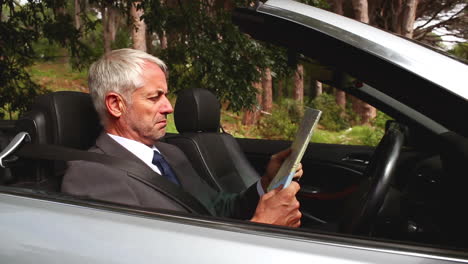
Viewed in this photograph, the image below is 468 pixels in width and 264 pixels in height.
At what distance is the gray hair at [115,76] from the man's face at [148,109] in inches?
1.1

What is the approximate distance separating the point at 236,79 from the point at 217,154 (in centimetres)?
169

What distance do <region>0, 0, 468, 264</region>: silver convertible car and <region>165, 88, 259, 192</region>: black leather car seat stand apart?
2.66ft

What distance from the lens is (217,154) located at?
291cm

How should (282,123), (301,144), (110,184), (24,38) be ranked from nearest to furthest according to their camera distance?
(301,144), (110,184), (24,38), (282,123)

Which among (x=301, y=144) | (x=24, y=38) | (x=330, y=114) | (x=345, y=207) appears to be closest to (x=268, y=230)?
(x=301, y=144)

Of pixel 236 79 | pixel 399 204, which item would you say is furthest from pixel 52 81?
pixel 399 204

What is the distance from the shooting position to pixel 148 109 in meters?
1.94

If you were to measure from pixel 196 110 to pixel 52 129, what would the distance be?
1.08m

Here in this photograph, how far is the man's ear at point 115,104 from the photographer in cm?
191

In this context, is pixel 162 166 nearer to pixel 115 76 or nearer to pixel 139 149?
pixel 139 149

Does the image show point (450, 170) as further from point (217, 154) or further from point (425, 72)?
point (217, 154)

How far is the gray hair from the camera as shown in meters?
1.91

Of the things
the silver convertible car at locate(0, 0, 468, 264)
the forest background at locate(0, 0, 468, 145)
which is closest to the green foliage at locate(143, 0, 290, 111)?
the forest background at locate(0, 0, 468, 145)

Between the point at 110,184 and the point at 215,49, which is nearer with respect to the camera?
the point at 110,184
